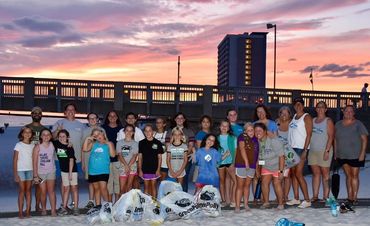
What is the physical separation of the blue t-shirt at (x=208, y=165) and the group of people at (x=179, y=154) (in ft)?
0.05

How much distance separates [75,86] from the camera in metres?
19.4

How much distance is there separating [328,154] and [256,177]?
48.8 inches

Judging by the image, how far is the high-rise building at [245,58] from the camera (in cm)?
17938

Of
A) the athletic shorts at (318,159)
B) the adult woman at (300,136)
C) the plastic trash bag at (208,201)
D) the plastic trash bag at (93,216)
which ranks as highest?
the adult woman at (300,136)

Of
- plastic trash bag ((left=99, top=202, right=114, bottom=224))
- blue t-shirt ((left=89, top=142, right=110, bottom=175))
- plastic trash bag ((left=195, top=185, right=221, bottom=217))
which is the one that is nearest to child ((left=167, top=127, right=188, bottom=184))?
plastic trash bag ((left=195, top=185, right=221, bottom=217))

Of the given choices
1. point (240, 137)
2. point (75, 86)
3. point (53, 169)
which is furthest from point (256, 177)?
point (75, 86)

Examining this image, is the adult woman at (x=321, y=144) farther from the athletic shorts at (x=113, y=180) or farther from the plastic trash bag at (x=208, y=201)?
the athletic shorts at (x=113, y=180)

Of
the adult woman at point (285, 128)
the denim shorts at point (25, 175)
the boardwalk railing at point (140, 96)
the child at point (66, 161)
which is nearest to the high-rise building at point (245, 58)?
the boardwalk railing at point (140, 96)

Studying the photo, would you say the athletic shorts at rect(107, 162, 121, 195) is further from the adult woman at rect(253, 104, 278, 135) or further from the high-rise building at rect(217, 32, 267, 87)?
the high-rise building at rect(217, 32, 267, 87)

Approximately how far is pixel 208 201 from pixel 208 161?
2.11 ft

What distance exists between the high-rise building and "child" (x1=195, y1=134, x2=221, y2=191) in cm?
16851

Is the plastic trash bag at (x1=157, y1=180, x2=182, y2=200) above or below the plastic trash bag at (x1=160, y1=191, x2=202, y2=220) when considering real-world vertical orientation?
above

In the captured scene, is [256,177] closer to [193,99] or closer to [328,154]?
[328,154]

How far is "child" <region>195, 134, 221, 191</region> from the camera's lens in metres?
8.38
